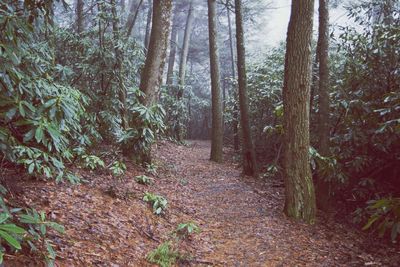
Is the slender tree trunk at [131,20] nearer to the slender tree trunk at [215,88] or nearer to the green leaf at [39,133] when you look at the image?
the slender tree trunk at [215,88]

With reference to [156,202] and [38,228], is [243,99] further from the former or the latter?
[38,228]

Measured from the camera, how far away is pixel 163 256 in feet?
12.9

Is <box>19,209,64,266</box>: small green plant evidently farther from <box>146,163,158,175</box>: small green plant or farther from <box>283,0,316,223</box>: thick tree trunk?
<box>146,163,158,175</box>: small green plant

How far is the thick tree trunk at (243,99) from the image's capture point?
8.92 metres

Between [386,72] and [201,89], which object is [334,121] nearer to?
[386,72]

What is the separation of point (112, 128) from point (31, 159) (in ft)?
13.6

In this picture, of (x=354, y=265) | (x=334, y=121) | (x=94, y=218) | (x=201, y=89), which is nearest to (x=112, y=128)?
(x=94, y=218)

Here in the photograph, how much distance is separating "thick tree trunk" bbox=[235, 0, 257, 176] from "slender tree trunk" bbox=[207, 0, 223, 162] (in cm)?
194

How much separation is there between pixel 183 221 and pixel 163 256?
1466 mm

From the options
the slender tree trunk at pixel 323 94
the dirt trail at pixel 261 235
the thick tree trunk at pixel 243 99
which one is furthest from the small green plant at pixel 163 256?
the thick tree trunk at pixel 243 99

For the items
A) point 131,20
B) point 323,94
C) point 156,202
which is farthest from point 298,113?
point 131,20

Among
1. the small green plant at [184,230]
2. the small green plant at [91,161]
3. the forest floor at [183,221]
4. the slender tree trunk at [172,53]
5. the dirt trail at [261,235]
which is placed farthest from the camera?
the slender tree trunk at [172,53]

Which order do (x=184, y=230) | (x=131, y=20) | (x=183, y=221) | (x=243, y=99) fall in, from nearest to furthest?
(x=184, y=230), (x=183, y=221), (x=243, y=99), (x=131, y=20)

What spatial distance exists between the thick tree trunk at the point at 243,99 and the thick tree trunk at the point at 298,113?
132 inches
